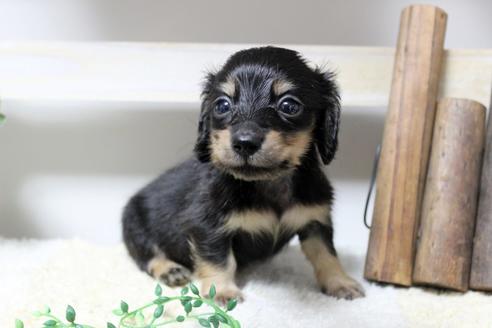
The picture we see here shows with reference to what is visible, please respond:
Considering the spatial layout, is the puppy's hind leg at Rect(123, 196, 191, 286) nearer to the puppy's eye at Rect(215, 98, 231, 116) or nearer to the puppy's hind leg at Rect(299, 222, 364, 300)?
the puppy's hind leg at Rect(299, 222, 364, 300)

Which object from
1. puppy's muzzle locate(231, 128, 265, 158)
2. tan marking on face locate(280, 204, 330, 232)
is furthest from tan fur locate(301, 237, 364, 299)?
puppy's muzzle locate(231, 128, 265, 158)

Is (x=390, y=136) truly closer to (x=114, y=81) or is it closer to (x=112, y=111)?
(x=114, y=81)

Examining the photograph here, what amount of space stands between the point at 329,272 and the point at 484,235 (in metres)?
0.57

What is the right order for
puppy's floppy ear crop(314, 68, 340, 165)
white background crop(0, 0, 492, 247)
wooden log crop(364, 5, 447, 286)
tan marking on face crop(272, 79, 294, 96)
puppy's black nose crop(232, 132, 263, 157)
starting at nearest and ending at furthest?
puppy's black nose crop(232, 132, 263, 157)
tan marking on face crop(272, 79, 294, 96)
puppy's floppy ear crop(314, 68, 340, 165)
wooden log crop(364, 5, 447, 286)
white background crop(0, 0, 492, 247)

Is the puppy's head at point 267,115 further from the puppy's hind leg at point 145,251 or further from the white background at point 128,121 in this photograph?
the white background at point 128,121

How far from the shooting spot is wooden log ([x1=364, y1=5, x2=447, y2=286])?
2.03m

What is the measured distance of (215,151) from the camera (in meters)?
1.68

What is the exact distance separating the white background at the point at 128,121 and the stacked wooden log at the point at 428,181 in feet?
1.44

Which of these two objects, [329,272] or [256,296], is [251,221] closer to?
[256,296]

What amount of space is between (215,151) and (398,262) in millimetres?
843

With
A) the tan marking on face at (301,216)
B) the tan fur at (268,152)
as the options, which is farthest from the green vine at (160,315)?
the tan marking on face at (301,216)

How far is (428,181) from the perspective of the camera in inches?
81.0

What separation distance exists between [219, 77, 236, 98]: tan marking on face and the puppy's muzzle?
0.61 ft

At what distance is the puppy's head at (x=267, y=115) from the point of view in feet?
5.16
